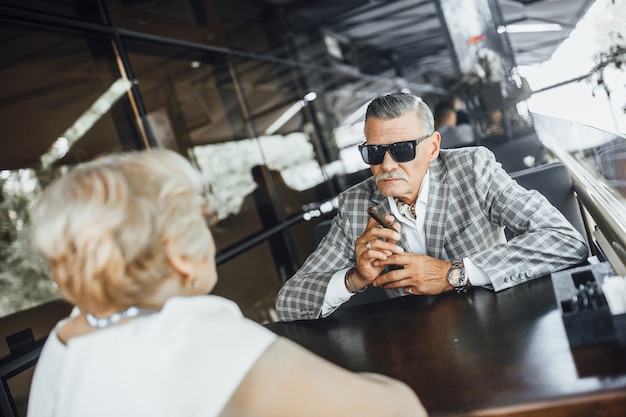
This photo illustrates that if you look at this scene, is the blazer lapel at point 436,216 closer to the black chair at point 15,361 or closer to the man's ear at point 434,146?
the man's ear at point 434,146

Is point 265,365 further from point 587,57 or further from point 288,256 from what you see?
point 288,256

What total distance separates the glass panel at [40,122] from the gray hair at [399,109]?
5.10 ft

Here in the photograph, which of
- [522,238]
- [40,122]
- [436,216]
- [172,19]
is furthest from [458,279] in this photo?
Result: [172,19]

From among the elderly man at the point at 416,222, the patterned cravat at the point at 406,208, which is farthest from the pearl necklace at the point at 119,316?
the patterned cravat at the point at 406,208

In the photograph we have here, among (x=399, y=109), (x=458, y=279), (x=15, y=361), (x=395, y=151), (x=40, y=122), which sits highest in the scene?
(x=40, y=122)

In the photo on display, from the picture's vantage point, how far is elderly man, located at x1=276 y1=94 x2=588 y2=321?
173 cm

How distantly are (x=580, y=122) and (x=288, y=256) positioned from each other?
9.02 ft

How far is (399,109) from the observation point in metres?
2.04

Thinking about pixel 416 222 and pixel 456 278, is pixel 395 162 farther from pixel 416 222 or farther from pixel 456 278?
pixel 456 278

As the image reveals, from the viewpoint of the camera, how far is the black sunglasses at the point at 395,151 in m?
2.02

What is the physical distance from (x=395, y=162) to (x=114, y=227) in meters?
1.37

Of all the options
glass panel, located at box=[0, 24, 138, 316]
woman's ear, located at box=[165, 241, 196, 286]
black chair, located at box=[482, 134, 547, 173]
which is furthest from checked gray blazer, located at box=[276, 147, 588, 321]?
black chair, located at box=[482, 134, 547, 173]

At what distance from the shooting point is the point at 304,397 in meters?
0.82

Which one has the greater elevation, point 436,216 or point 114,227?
point 114,227
